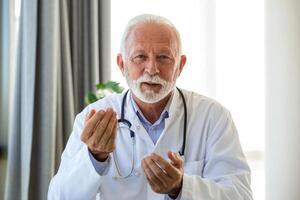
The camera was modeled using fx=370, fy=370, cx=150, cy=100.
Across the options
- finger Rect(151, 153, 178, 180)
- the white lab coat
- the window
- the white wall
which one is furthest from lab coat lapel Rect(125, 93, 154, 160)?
the white wall

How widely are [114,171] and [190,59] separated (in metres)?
1.71

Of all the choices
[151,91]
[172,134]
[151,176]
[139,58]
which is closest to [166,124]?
[172,134]

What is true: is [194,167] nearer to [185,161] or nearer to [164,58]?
[185,161]

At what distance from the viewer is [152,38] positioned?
131cm

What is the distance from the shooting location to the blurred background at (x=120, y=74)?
7.00 feet

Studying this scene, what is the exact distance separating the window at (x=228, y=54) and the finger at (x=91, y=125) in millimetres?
1806

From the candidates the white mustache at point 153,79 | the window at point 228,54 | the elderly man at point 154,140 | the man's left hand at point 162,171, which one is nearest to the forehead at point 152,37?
the elderly man at point 154,140

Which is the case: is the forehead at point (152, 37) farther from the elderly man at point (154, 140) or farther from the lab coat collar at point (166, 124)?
the lab coat collar at point (166, 124)

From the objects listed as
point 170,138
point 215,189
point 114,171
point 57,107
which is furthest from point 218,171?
point 57,107

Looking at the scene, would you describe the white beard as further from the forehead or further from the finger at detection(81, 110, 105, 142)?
the finger at detection(81, 110, 105, 142)

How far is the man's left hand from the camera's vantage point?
104 cm

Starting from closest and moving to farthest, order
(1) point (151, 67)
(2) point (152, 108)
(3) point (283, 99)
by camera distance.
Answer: (1) point (151, 67), (2) point (152, 108), (3) point (283, 99)

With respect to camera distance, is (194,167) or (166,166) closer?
(166,166)

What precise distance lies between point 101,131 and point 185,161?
0.40 m
